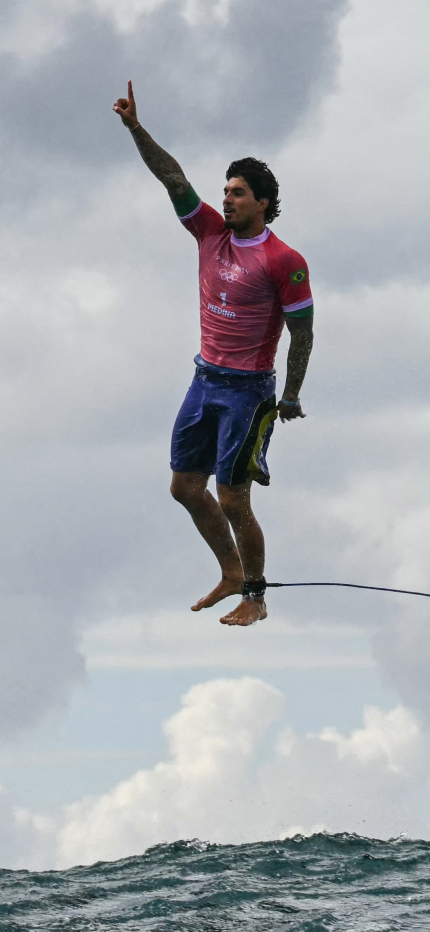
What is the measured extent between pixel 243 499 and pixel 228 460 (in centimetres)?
41

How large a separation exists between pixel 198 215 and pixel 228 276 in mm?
752

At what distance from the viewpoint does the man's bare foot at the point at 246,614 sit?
34.5 feet

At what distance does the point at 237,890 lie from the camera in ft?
43.2

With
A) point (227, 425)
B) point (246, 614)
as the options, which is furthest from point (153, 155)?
point (246, 614)

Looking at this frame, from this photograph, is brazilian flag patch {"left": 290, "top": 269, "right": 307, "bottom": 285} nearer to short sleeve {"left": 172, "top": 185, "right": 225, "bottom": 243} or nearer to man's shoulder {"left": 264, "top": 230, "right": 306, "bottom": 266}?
man's shoulder {"left": 264, "top": 230, "right": 306, "bottom": 266}

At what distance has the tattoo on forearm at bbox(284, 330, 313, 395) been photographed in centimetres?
991

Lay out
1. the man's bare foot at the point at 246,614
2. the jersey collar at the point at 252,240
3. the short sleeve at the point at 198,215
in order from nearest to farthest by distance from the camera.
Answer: the jersey collar at the point at 252,240 → the short sleeve at the point at 198,215 → the man's bare foot at the point at 246,614

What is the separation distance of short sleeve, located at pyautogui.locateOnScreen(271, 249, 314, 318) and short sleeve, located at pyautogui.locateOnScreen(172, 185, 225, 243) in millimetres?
863

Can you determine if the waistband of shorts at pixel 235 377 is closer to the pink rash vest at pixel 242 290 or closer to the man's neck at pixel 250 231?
the pink rash vest at pixel 242 290

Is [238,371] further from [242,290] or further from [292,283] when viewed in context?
[292,283]

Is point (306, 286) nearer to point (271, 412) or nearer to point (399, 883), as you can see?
point (271, 412)

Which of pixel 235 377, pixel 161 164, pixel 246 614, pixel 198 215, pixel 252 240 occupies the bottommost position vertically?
pixel 246 614

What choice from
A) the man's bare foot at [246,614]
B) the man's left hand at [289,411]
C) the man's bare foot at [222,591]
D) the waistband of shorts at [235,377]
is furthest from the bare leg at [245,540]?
the waistband of shorts at [235,377]

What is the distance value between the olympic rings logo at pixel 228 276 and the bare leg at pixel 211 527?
1937 mm
